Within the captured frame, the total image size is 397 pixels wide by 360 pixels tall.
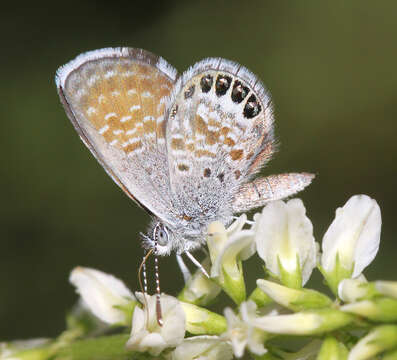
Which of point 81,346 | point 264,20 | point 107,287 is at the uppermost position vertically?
point 264,20

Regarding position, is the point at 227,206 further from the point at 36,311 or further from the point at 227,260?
the point at 36,311

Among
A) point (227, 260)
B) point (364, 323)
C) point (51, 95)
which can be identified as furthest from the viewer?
point (51, 95)

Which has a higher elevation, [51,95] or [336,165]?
[51,95]

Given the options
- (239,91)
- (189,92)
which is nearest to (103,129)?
(189,92)

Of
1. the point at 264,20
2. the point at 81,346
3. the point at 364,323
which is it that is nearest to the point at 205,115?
the point at 81,346

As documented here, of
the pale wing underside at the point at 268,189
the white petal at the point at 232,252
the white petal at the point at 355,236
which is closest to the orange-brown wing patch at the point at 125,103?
the pale wing underside at the point at 268,189

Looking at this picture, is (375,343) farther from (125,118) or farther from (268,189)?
(125,118)
